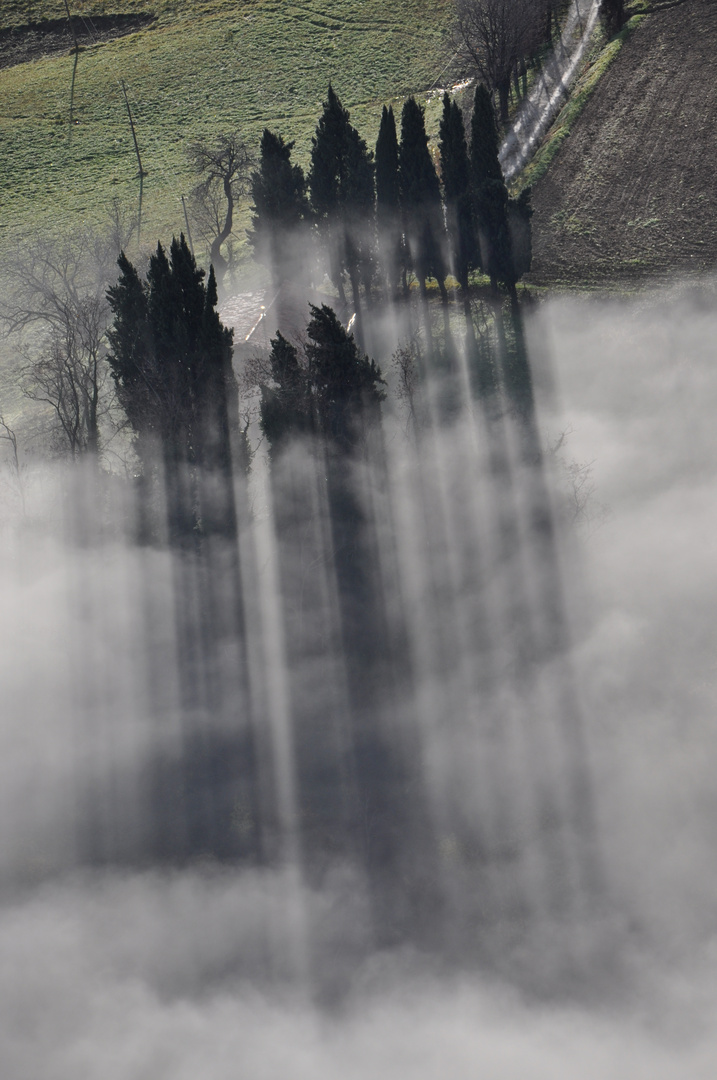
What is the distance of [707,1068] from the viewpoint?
3809 cm

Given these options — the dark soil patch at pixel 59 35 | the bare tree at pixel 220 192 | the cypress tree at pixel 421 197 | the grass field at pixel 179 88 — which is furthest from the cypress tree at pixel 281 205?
the dark soil patch at pixel 59 35

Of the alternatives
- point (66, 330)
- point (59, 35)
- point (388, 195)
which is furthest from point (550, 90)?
point (59, 35)

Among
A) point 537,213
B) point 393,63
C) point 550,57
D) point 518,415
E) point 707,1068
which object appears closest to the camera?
point 707,1068

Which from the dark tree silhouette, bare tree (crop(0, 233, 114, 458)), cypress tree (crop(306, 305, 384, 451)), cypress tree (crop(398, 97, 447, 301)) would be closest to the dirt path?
the dark tree silhouette

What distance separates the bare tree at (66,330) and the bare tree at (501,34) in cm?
3339

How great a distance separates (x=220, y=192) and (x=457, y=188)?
1225 inches

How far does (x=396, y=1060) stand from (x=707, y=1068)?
1245 centimetres

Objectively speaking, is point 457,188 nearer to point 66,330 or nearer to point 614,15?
point 66,330

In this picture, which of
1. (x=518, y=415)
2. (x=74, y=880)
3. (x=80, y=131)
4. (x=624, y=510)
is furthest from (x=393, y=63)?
(x=74, y=880)

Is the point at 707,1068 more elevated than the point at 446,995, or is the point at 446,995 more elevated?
the point at 446,995

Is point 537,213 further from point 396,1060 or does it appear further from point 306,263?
point 396,1060

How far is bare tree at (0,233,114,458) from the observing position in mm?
53875

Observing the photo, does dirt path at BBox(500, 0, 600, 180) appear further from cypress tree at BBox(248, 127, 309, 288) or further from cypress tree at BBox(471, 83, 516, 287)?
cypress tree at BBox(248, 127, 309, 288)

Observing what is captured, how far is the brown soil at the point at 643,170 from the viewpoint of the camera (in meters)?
57.6
